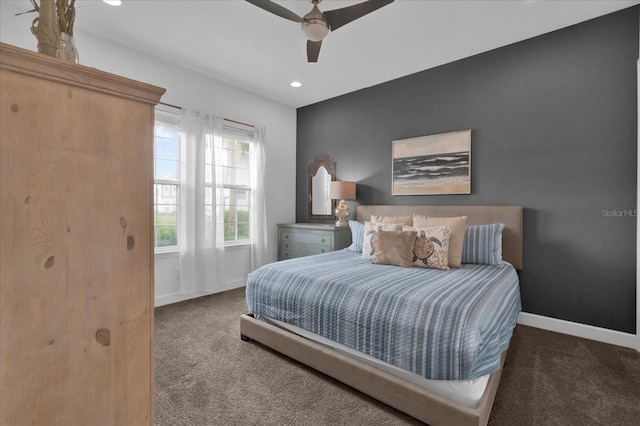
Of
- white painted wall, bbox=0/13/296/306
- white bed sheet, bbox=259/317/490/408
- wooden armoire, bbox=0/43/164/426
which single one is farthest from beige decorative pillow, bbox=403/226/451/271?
white painted wall, bbox=0/13/296/306

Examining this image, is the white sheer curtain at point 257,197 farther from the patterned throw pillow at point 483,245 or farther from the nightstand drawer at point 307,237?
the patterned throw pillow at point 483,245

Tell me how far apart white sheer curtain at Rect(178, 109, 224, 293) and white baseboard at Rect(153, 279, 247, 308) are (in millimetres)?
110

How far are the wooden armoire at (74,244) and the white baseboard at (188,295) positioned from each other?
3.07m

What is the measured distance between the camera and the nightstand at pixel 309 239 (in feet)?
13.6

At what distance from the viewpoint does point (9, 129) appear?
0.69 meters

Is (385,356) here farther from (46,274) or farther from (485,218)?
(485,218)

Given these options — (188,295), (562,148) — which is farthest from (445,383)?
(188,295)

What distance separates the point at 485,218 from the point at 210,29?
3.29m

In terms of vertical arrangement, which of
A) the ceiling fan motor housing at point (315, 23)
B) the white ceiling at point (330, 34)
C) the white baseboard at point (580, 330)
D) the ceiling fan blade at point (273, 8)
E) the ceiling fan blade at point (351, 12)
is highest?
the white ceiling at point (330, 34)

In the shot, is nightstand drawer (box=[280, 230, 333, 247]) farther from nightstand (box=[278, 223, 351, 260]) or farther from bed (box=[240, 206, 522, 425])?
bed (box=[240, 206, 522, 425])

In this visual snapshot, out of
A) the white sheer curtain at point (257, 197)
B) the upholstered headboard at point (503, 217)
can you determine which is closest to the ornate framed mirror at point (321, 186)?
the white sheer curtain at point (257, 197)

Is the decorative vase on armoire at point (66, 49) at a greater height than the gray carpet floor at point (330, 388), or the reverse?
the decorative vase on armoire at point (66, 49)

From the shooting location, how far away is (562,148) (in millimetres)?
2953

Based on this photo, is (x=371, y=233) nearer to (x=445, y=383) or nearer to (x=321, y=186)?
(x=445, y=383)
